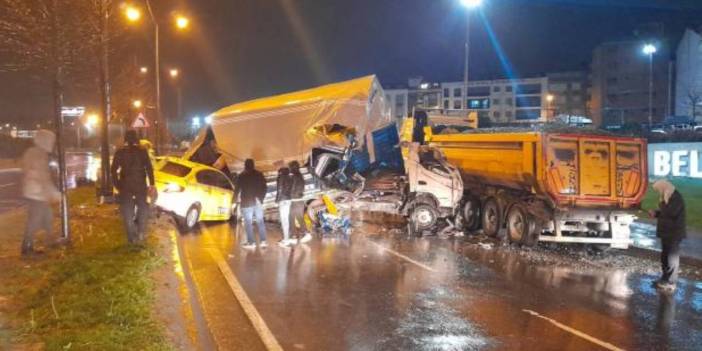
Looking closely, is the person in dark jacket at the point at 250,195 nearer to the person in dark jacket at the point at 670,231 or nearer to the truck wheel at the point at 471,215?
the truck wheel at the point at 471,215

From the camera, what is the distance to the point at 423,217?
51.2ft

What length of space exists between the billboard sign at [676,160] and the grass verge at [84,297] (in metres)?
20.7

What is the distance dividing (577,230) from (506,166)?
6.68 ft

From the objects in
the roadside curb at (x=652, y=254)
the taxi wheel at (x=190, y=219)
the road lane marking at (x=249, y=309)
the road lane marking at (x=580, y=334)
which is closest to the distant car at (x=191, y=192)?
the taxi wheel at (x=190, y=219)

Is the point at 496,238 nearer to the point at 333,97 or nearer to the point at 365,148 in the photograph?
the point at 365,148

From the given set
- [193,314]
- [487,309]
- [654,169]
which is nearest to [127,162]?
[193,314]

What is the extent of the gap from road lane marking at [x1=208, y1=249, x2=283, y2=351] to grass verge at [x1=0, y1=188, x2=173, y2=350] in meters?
1.01

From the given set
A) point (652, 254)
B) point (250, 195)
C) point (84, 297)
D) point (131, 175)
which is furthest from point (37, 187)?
point (652, 254)

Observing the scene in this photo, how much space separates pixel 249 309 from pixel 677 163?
2240 cm

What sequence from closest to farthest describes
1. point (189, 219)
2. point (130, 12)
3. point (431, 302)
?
point (431, 302), point (189, 219), point (130, 12)

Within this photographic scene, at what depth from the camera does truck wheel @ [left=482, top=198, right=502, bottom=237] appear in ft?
50.2

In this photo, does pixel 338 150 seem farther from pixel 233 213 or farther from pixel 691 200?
pixel 691 200


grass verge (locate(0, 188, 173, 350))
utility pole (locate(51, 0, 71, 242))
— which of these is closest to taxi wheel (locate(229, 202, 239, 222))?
grass verge (locate(0, 188, 173, 350))

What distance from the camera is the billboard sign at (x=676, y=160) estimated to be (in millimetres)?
24766
